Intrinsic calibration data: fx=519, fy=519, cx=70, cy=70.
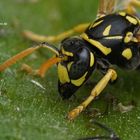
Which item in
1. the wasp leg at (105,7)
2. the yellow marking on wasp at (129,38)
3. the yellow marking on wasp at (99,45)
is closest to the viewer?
the yellow marking on wasp at (99,45)

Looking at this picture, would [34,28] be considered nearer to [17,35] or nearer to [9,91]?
[17,35]

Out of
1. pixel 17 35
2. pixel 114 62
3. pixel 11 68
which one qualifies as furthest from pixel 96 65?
pixel 17 35

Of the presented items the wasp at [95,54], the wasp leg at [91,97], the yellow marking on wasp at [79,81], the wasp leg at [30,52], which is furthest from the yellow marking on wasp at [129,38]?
the wasp leg at [30,52]

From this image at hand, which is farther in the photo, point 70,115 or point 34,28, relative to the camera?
point 34,28

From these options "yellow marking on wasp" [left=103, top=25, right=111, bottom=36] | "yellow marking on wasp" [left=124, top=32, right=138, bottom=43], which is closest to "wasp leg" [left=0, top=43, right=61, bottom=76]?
"yellow marking on wasp" [left=103, top=25, right=111, bottom=36]

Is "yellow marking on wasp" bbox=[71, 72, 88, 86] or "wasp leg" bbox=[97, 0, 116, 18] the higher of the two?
"wasp leg" bbox=[97, 0, 116, 18]

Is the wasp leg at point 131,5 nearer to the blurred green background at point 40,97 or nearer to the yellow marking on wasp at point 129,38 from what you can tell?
the blurred green background at point 40,97

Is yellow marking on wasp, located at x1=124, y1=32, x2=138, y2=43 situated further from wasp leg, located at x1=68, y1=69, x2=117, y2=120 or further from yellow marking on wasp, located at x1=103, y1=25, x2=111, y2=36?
wasp leg, located at x1=68, y1=69, x2=117, y2=120
